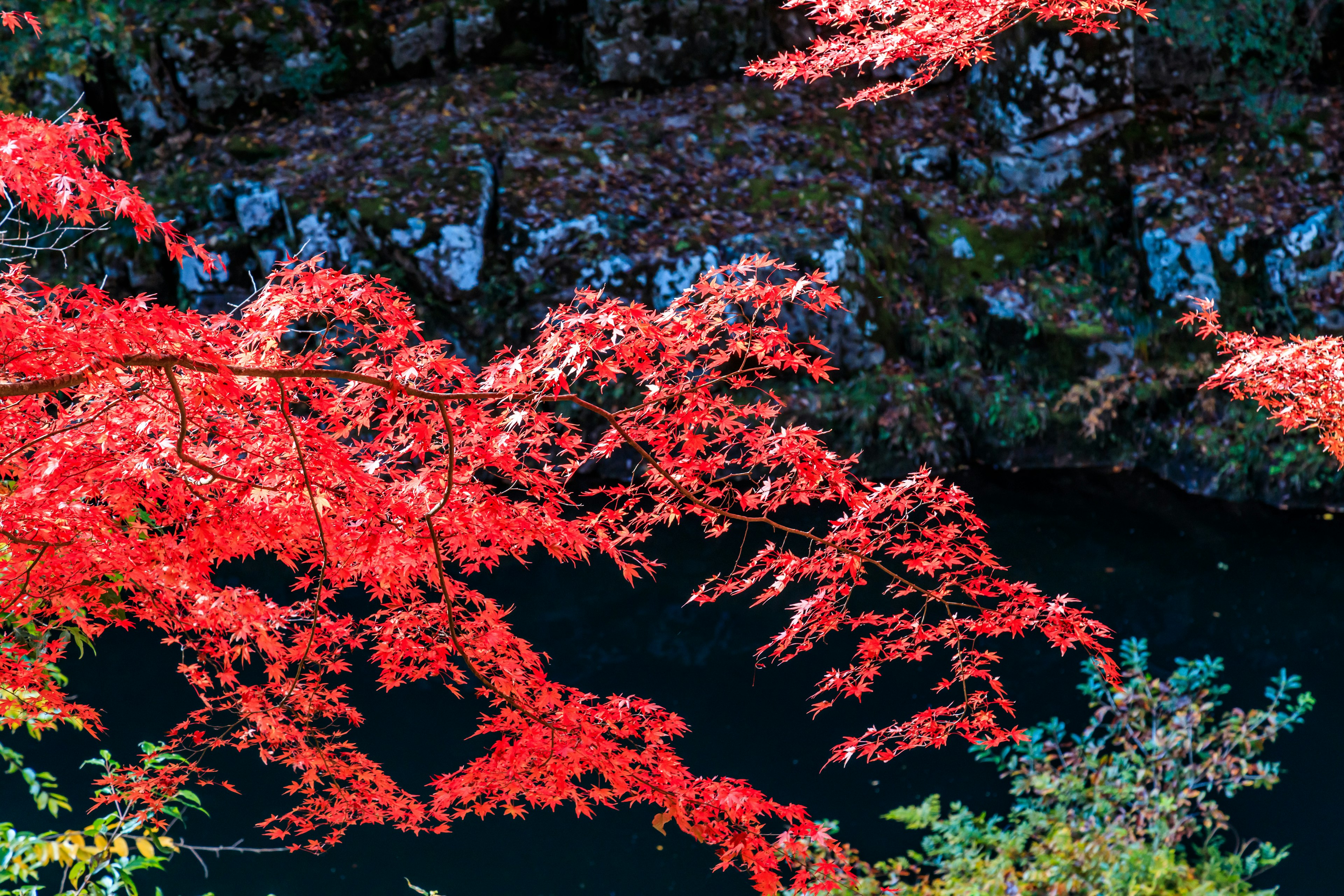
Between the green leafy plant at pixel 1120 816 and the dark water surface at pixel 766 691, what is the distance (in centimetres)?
80

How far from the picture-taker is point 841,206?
9.80m

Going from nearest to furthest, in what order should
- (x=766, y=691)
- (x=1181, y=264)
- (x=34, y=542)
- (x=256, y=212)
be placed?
(x=34, y=542) → (x=766, y=691) → (x=256, y=212) → (x=1181, y=264)

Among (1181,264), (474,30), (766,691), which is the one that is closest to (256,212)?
(474,30)

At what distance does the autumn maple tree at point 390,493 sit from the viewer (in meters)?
2.43

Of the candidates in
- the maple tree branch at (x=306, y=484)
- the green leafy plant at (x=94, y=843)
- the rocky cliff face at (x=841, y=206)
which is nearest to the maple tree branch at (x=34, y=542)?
the green leafy plant at (x=94, y=843)

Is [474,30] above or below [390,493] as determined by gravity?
above

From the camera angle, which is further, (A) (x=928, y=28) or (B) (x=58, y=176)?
(A) (x=928, y=28)

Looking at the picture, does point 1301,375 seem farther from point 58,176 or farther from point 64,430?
point 64,430

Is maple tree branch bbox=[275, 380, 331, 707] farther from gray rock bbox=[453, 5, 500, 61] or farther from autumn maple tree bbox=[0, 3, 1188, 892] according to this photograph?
gray rock bbox=[453, 5, 500, 61]

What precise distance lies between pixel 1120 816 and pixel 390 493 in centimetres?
414

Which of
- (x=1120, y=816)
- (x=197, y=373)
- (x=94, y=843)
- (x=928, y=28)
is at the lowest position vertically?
(x=1120, y=816)

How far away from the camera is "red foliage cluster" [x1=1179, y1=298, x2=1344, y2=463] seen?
11.2ft

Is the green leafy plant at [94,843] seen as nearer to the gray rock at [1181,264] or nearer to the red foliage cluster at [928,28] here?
the red foliage cluster at [928,28]

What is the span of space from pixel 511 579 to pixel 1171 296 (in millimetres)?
6778
